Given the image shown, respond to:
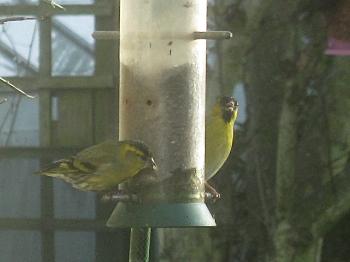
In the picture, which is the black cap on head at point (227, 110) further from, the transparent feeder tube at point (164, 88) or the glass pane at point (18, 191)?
the glass pane at point (18, 191)

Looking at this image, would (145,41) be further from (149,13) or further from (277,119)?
(277,119)

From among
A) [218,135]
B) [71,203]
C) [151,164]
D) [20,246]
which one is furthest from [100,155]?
[20,246]

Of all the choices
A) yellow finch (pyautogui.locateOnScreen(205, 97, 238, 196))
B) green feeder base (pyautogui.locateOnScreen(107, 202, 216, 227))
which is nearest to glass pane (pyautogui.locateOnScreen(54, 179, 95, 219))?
yellow finch (pyautogui.locateOnScreen(205, 97, 238, 196))

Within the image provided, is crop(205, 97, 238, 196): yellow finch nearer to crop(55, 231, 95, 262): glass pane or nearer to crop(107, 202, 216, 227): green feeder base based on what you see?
crop(107, 202, 216, 227): green feeder base

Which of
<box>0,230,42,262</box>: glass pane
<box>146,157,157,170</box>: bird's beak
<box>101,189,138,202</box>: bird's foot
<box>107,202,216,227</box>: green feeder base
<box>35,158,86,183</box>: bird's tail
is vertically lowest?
<box>0,230,42,262</box>: glass pane

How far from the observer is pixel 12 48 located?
224 inches

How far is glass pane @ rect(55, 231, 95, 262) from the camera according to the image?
598 centimetres

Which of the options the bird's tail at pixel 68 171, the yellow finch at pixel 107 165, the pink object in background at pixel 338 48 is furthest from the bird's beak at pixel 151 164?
the pink object in background at pixel 338 48

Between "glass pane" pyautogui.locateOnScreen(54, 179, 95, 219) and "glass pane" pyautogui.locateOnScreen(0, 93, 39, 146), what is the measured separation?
287mm

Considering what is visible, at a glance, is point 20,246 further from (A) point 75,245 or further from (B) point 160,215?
(B) point 160,215

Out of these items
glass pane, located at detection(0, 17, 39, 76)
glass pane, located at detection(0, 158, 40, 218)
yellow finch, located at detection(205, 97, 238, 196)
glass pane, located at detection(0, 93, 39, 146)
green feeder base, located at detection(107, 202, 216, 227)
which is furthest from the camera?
glass pane, located at detection(0, 158, 40, 218)

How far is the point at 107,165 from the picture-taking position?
9.71 ft

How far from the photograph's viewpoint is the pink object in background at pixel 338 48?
520 centimetres

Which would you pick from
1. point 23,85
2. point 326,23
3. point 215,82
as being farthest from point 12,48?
point 326,23
